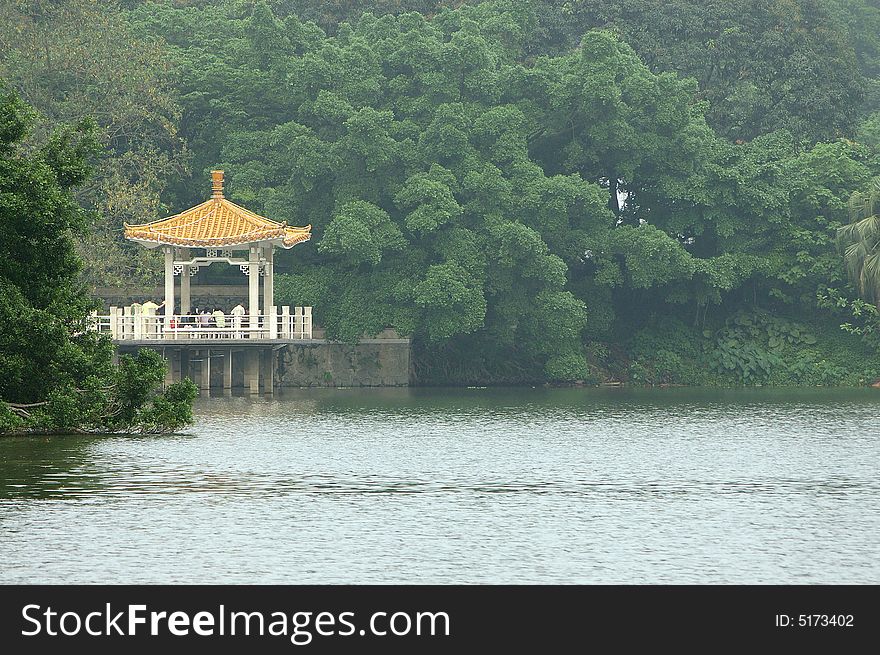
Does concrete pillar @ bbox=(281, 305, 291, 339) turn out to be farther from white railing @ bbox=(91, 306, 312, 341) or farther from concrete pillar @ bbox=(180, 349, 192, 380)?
concrete pillar @ bbox=(180, 349, 192, 380)

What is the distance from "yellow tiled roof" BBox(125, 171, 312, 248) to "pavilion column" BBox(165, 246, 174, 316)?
656mm

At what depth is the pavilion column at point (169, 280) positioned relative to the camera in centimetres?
4809

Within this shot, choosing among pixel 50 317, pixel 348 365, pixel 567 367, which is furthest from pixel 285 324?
pixel 50 317

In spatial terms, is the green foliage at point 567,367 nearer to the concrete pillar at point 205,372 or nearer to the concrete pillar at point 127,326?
the concrete pillar at point 205,372

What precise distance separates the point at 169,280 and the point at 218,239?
186cm

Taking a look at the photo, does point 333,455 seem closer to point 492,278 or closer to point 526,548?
point 526,548

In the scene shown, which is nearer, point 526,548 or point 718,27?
point 526,548

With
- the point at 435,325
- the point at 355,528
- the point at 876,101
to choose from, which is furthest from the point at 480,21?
the point at 355,528

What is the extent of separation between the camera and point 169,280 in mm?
48125

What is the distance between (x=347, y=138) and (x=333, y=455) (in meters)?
23.6

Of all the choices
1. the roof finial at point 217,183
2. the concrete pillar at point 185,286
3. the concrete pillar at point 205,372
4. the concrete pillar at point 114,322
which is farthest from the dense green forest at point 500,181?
the concrete pillar at point 114,322

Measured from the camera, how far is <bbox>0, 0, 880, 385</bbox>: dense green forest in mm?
52500

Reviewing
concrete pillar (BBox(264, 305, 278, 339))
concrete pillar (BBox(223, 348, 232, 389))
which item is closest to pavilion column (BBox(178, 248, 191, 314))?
concrete pillar (BBox(223, 348, 232, 389))

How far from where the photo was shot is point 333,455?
100.0 ft
